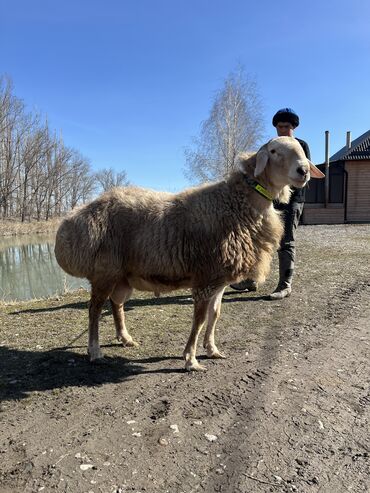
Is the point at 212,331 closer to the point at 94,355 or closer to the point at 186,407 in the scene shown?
the point at 186,407

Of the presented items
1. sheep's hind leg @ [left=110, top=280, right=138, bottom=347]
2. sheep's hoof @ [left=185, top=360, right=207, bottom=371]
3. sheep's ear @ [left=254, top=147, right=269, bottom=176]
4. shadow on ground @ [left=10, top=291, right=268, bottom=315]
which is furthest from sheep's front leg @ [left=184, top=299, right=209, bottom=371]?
shadow on ground @ [left=10, top=291, right=268, bottom=315]

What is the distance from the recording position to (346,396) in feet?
11.4

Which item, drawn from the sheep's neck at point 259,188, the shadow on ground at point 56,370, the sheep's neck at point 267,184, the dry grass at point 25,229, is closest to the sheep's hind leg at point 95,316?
the shadow on ground at point 56,370

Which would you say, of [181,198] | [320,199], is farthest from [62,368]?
[320,199]

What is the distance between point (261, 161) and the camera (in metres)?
4.06

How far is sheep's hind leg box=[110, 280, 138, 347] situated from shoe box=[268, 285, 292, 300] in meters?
3.08

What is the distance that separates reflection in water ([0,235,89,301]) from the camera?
39.8 ft

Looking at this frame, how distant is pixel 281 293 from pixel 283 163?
11.6 feet

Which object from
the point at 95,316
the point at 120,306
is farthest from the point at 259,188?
the point at 95,316

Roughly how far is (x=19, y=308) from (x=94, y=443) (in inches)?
194

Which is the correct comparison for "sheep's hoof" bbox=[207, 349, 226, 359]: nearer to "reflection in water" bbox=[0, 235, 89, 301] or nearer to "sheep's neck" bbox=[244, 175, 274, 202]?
"sheep's neck" bbox=[244, 175, 274, 202]

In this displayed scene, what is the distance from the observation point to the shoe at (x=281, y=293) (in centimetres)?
691

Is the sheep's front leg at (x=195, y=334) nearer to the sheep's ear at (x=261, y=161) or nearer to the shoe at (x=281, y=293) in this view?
the sheep's ear at (x=261, y=161)

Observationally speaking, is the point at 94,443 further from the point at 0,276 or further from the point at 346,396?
the point at 0,276
